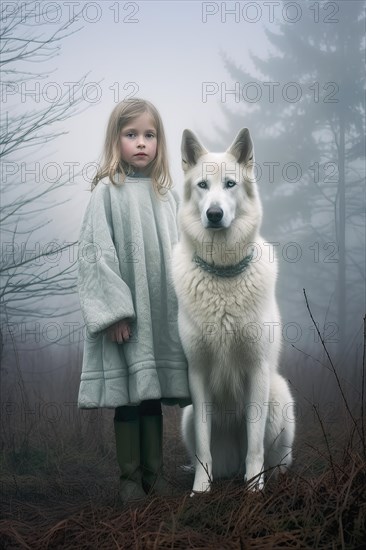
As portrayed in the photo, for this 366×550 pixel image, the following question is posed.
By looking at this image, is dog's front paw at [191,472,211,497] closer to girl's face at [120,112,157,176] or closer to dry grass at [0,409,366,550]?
dry grass at [0,409,366,550]

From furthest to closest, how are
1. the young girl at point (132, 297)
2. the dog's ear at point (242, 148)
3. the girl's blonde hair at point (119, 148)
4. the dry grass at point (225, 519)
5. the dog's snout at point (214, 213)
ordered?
the girl's blonde hair at point (119, 148)
the young girl at point (132, 297)
the dog's ear at point (242, 148)
the dog's snout at point (214, 213)
the dry grass at point (225, 519)

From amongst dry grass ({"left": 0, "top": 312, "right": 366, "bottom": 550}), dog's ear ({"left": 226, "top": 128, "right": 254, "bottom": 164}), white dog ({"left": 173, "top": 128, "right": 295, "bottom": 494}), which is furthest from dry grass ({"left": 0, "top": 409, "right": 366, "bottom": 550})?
dog's ear ({"left": 226, "top": 128, "right": 254, "bottom": 164})

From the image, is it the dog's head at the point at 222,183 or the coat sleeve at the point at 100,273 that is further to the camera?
the coat sleeve at the point at 100,273

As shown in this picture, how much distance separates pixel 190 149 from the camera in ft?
11.9

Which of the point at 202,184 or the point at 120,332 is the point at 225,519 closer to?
the point at 120,332

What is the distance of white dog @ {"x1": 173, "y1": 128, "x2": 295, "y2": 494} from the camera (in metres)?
3.47

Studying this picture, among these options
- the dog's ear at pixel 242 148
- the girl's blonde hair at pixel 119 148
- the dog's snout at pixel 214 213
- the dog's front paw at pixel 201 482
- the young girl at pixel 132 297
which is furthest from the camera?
the girl's blonde hair at pixel 119 148

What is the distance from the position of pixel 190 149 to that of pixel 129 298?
0.95 meters

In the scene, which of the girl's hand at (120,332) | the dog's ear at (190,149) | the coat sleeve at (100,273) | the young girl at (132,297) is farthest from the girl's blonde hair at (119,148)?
the girl's hand at (120,332)

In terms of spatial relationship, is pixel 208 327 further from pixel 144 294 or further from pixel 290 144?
pixel 290 144

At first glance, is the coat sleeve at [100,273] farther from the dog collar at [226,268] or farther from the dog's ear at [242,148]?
the dog's ear at [242,148]

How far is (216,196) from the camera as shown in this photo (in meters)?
3.35

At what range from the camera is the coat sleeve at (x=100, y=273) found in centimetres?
357

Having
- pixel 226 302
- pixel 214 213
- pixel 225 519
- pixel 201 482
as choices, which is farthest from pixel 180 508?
pixel 214 213
